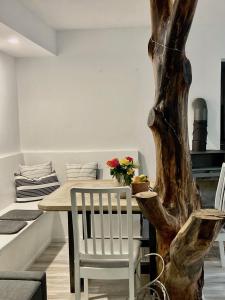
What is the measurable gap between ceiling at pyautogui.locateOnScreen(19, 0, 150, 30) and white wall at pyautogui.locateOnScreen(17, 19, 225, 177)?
270 mm

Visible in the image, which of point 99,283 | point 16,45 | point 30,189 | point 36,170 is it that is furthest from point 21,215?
point 16,45

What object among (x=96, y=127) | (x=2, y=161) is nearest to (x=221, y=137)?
(x=96, y=127)

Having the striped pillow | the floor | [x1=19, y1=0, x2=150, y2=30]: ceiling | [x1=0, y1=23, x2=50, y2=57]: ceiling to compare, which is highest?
[x1=19, y1=0, x2=150, y2=30]: ceiling

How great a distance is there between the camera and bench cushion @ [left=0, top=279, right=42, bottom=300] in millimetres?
1927

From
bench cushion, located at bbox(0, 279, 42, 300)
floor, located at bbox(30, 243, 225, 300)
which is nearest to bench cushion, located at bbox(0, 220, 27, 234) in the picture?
floor, located at bbox(30, 243, 225, 300)

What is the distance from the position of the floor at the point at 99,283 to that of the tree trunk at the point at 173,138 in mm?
586

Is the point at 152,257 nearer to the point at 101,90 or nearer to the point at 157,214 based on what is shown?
the point at 157,214

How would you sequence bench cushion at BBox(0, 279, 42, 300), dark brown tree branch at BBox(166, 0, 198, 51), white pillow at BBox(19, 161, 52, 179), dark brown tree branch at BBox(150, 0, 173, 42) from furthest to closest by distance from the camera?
white pillow at BBox(19, 161, 52, 179)
dark brown tree branch at BBox(150, 0, 173, 42)
dark brown tree branch at BBox(166, 0, 198, 51)
bench cushion at BBox(0, 279, 42, 300)

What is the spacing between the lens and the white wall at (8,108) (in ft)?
14.1

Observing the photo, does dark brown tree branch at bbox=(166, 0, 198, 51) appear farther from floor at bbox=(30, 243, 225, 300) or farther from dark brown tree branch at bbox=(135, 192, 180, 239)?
floor at bbox=(30, 243, 225, 300)

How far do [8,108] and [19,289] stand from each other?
2982mm

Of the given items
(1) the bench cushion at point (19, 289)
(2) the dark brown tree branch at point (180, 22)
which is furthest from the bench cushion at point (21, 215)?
(2) the dark brown tree branch at point (180, 22)

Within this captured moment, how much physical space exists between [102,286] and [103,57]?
2994mm

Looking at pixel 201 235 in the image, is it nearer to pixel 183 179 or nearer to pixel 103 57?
pixel 183 179
